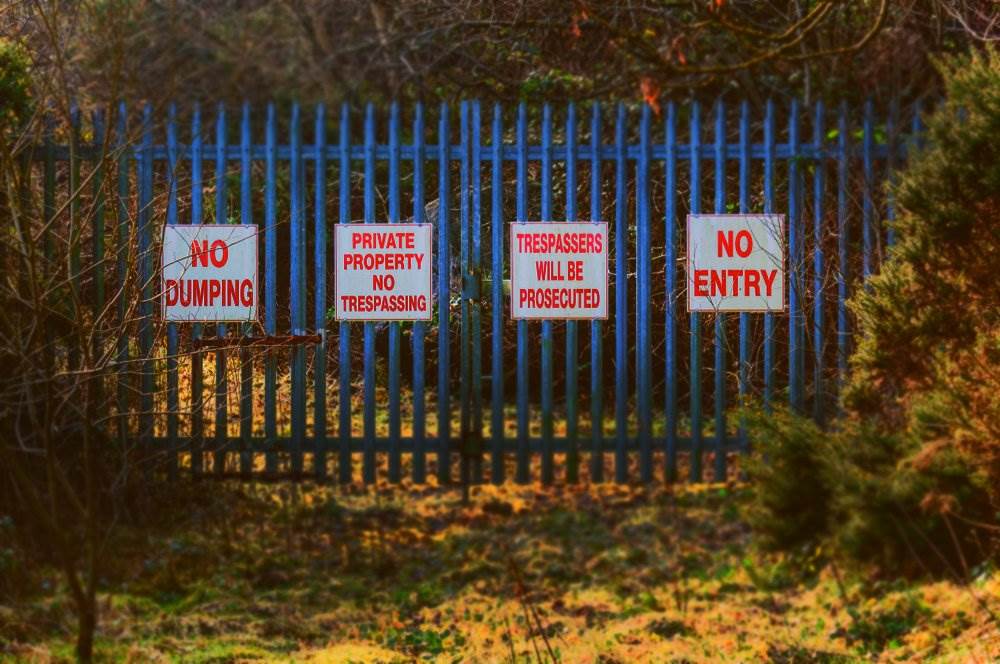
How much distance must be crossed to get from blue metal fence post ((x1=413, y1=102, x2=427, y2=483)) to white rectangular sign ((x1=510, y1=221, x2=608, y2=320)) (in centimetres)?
64

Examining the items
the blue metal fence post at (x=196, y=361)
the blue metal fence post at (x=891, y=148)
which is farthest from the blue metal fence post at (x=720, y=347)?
the blue metal fence post at (x=196, y=361)

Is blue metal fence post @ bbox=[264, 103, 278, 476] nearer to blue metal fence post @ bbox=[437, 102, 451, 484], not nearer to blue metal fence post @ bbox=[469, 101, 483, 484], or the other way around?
blue metal fence post @ bbox=[437, 102, 451, 484]

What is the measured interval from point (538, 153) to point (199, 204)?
2131mm

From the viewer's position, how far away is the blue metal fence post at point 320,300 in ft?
22.3

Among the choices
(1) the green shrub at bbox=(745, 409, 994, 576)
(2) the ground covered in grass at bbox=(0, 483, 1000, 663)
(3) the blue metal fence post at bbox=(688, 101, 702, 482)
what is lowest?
(2) the ground covered in grass at bbox=(0, 483, 1000, 663)

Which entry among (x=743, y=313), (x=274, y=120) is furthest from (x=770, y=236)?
(x=274, y=120)

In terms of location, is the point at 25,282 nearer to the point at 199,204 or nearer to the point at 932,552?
the point at 199,204

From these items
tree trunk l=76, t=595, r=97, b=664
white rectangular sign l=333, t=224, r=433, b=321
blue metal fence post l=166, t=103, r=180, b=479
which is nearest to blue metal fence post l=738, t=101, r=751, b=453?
white rectangular sign l=333, t=224, r=433, b=321

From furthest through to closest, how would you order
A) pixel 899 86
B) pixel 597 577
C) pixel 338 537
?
pixel 899 86
pixel 338 537
pixel 597 577

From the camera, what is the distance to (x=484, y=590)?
6.81 meters

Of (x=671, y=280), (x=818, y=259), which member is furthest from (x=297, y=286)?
(x=818, y=259)

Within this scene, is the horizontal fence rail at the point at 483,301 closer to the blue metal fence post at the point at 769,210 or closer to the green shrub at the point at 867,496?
the blue metal fence post at the point at 769,210

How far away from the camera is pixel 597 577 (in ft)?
23.1

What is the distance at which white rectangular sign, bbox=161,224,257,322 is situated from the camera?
648 cm
